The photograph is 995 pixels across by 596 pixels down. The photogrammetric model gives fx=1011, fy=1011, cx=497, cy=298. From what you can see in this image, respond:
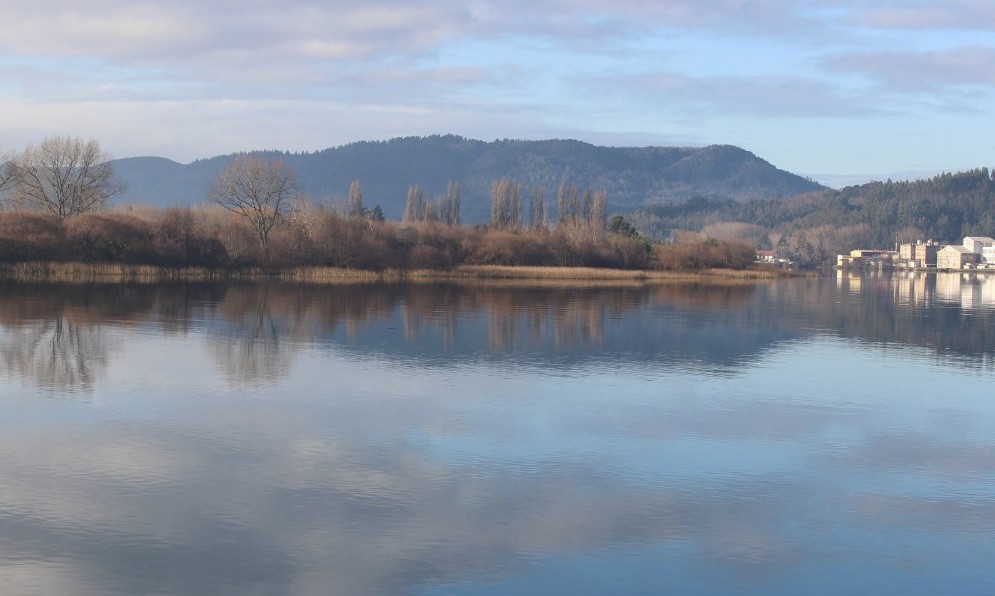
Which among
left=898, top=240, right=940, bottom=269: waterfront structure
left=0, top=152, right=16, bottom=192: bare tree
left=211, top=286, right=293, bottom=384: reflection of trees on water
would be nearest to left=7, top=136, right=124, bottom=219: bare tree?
left=0, top=152, right=16, bottom=192: bare tree

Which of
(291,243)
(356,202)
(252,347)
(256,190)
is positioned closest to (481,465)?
(252,347)

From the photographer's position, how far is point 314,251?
58219 millimetres

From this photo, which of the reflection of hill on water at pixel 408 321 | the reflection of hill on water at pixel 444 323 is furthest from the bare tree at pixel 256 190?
the reflection of hill on water at pixel 408 321

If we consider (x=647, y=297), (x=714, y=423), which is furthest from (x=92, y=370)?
(x=647, y=297)

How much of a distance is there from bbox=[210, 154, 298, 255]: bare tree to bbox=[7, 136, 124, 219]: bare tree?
7.07 m

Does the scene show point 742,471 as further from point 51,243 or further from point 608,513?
point 51,243

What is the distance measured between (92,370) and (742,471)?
1159 centimetres

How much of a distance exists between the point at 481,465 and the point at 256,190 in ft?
173

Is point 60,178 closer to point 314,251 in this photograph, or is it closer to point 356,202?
point 314,251

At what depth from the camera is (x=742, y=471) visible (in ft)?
38.9

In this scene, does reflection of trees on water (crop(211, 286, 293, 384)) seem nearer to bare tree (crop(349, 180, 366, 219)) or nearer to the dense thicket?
the dense thicket

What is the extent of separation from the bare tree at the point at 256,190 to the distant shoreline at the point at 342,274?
25.2 ft

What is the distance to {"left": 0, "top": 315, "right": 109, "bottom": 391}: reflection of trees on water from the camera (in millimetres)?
16828

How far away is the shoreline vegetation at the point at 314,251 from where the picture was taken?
47.7 metres
